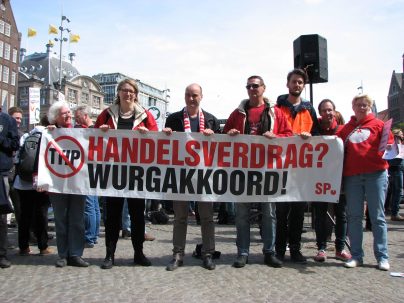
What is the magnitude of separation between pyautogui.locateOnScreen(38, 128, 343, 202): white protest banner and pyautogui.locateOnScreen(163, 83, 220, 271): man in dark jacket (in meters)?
0.12

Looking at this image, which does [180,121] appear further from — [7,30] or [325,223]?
[7,30]

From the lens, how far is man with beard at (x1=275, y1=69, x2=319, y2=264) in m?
5.53

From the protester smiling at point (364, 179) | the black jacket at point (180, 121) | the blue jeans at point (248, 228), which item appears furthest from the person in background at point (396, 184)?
the black jacket at point (180, 121)

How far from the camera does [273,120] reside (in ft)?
17.8

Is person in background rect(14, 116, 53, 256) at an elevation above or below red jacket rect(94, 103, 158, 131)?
below

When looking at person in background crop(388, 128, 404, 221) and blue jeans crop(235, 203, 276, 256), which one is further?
person in background crop(388, 128, 404, 221)

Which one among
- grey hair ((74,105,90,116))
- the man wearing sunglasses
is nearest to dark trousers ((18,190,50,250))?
grey hair ((74,105,90,116))

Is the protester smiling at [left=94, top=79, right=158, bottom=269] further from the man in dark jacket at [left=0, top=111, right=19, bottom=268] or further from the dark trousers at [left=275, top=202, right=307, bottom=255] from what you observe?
the dark trousers at [left=275, top=202, right=307, bottom=255]

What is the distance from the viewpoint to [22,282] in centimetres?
440

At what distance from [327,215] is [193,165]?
1.97 m

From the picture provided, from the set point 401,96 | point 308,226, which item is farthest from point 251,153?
point 401,96

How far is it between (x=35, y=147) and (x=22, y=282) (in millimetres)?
2028

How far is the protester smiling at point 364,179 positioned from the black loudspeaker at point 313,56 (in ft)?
11.6

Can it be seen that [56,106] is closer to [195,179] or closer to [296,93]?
[195,179]
